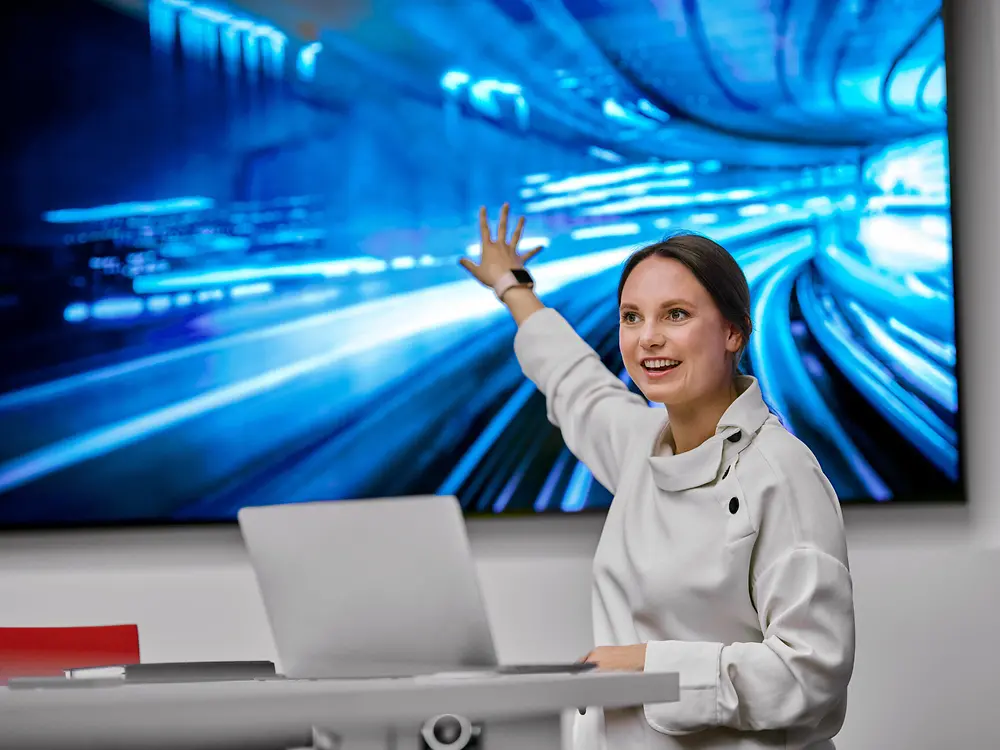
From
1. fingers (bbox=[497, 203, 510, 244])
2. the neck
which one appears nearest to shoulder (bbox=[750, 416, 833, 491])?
the neck

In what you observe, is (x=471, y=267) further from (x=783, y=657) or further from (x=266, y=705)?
(x=266, y=705)

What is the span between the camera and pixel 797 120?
2.56 meters

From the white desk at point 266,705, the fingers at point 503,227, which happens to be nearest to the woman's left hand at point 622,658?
the white desk at point 266,705

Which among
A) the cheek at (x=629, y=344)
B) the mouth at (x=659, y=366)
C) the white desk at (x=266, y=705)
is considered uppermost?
the cheek at (x=629, y=344)

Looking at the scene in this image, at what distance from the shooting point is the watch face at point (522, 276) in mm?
2457

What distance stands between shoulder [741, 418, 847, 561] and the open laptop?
0.53 m

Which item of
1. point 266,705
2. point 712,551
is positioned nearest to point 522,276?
point 712,551

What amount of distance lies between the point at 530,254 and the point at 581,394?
1.41ft

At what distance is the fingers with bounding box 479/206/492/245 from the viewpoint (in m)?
2.64

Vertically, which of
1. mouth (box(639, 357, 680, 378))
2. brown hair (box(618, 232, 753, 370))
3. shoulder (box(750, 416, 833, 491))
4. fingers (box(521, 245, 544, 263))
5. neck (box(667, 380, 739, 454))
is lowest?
shoulder (box(750, 416, 833, 491))

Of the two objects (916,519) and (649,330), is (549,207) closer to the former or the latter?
(649,330)

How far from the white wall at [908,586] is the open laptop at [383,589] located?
4.32 feet

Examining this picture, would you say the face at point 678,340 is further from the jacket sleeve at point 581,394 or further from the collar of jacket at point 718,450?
the jacket sleeve at point 581,394

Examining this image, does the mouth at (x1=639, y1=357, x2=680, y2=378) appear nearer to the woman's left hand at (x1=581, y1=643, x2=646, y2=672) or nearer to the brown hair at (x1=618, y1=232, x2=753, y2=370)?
the brown hair at (x1=618, y1=232, x2=753, y2=370)
